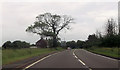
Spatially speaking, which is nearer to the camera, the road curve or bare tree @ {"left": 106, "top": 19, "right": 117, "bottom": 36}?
the road curve

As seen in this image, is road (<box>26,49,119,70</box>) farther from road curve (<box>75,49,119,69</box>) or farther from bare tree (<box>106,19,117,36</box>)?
bare tree (<box>106,19,117,36</box>)

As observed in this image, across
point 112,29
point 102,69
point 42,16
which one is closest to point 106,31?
point 112,29

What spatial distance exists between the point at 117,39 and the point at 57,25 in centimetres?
2772

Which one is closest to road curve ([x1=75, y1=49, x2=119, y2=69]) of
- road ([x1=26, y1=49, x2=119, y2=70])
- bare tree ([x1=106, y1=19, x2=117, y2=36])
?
road ([x1=26, y1=49, x2=119, y2=70])

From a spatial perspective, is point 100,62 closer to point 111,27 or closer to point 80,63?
point 80,63

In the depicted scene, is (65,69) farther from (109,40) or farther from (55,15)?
(55,15)

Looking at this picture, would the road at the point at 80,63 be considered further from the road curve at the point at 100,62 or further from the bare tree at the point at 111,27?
the bare tree at the point at 111,27

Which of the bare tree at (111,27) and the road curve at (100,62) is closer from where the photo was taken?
the road curve at (100,62)

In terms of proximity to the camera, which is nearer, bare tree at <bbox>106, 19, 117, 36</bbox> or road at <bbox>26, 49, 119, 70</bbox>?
road at <bbox>26, 49, 119, 70</bbox>

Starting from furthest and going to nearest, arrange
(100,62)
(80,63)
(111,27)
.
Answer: (111,27)
(100,62)
(80,63)

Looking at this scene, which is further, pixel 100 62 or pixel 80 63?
pixel 100 62

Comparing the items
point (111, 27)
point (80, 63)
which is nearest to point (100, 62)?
point (80, 63)

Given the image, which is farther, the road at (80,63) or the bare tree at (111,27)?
the bare tree at (111,27)

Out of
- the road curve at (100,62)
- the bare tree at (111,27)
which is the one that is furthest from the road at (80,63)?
the bare tree at (111,27)
